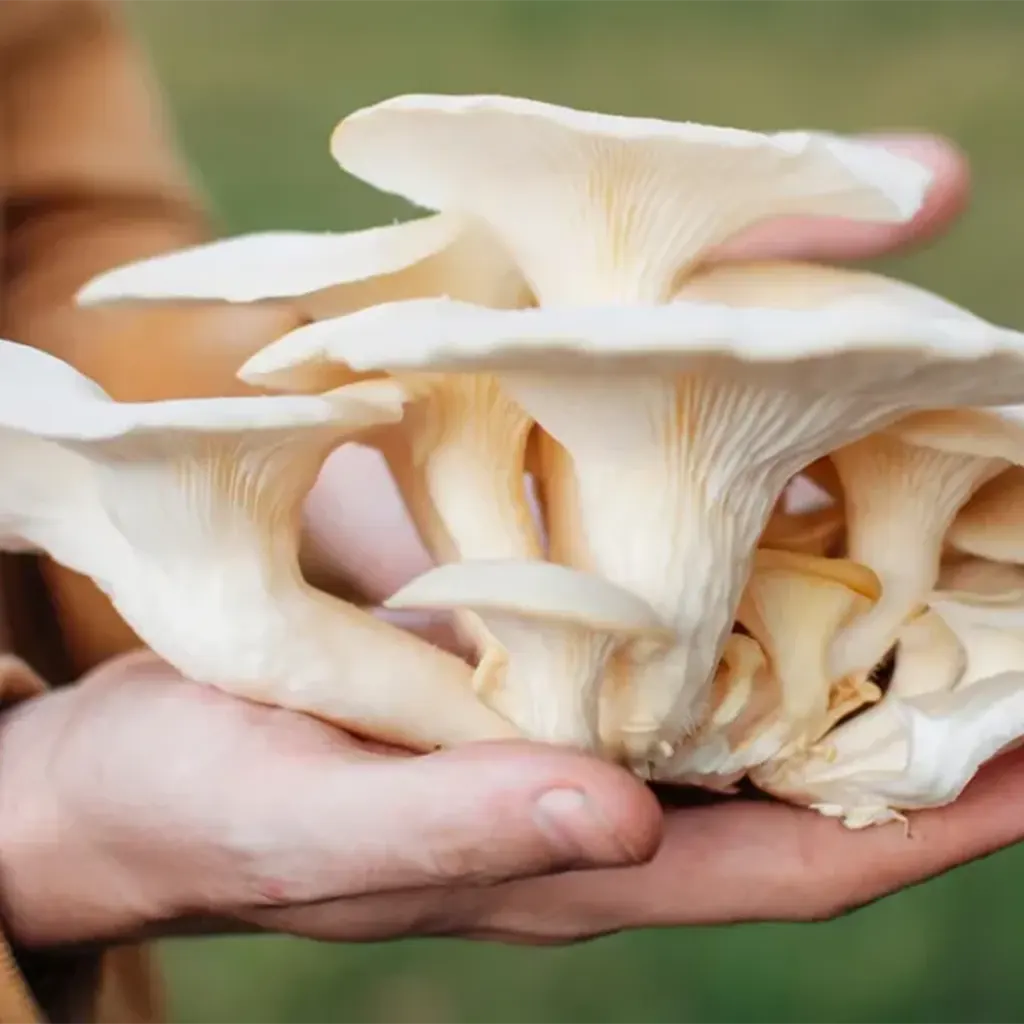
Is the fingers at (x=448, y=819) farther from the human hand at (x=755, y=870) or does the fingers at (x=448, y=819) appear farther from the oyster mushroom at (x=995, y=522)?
the oyster mushroom at (x=995, y=522)

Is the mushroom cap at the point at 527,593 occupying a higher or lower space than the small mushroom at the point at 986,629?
higher

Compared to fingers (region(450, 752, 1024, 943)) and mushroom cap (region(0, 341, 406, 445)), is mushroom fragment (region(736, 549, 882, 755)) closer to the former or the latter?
fingers (region(450, 752, 1024, 943))

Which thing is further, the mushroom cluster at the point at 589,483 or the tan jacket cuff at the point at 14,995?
the tan jacket cuff at the point at 14,995

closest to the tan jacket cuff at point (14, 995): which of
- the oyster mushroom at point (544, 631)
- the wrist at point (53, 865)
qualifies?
the wrist at point (53, 865)

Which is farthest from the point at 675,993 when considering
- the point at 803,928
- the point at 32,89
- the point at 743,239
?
the point at 32,89

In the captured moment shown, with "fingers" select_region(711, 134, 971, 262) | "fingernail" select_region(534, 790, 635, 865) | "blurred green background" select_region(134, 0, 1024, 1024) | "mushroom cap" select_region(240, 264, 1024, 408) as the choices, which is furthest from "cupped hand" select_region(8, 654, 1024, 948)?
"blurred green background" select_region(134, 0, 1024, 1024)

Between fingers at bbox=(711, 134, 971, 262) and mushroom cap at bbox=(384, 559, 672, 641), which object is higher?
fingers at bbox=(711, 134, 971, 262)

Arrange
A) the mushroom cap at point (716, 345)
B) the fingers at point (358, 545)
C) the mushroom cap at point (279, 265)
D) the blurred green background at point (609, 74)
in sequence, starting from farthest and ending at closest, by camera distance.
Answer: the blurred green background at point (609, 74)
the fingers at point (358, 545)
the mushroom cap at point (279, 265)
the mushroom cap at point (716, 345)
